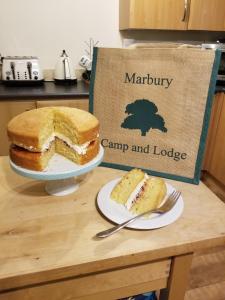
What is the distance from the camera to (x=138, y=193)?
2.01 ft

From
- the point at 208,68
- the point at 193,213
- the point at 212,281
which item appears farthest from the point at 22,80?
the point at 212,281

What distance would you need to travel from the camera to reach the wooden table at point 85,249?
1.55ft

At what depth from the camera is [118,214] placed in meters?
0.57

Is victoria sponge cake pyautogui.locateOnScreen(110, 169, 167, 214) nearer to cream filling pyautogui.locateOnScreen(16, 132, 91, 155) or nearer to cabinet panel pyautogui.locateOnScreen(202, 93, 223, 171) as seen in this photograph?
cream filling pyautogui.locateOnScreen(16, 132, 91, 155)

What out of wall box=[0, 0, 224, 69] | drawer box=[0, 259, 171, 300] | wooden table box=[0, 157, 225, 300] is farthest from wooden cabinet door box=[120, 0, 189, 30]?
drawer box=[0, 259, 171, 300]

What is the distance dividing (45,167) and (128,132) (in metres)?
0.29

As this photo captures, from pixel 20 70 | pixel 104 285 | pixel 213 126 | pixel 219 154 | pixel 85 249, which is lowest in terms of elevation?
pixel 219 154

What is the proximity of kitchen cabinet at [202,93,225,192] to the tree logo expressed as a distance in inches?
60.7

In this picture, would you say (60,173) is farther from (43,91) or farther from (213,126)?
(213,126)

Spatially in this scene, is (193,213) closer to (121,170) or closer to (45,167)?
(121,170)

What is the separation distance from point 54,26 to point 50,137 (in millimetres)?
1794

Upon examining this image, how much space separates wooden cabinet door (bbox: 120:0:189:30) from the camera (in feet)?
6.24

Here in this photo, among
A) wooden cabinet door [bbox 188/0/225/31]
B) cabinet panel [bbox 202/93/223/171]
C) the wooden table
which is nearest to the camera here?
the wooden table

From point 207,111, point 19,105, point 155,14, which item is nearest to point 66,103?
point 19,105
